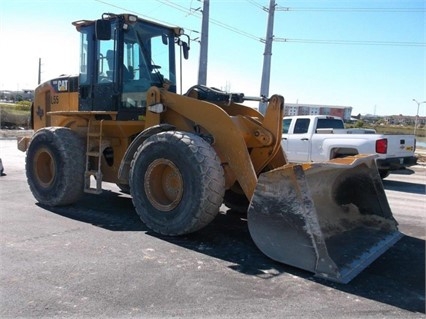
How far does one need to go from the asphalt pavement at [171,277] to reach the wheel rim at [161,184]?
0.46 m

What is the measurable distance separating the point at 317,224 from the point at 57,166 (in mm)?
4459

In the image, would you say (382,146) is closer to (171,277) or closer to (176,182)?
(176,182)

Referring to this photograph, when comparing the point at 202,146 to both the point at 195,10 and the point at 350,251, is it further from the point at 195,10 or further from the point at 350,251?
the point at 195,10

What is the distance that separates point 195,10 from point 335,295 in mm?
17622

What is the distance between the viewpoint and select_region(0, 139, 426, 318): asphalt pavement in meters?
3.71

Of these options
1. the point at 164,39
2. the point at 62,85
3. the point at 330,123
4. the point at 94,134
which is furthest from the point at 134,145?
the point at 330,123

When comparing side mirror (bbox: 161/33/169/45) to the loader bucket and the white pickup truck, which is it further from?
the white pickup truck

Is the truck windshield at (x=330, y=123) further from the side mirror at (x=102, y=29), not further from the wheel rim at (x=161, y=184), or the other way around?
the wheel rim at (x=161, y=184)

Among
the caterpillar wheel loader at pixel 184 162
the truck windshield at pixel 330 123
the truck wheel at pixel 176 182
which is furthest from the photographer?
the truck windshield at pixel 330 123

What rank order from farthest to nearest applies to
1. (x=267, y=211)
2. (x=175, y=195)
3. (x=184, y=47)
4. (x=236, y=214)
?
(x=184, y=47) → (x=236, y=214) → (x=175, y=195) → (x=267, y=211)

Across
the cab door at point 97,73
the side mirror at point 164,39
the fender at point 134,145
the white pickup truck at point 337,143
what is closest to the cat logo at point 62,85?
the cab door at point 97,73

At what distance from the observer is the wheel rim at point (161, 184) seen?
19.0ft

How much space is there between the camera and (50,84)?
8414 millimetres

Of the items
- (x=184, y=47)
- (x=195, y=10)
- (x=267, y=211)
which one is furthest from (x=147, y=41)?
(x=195, y=10)
